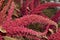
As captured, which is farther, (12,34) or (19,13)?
(19,13)

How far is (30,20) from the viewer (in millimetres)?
660

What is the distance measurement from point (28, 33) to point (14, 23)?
0.19 feet

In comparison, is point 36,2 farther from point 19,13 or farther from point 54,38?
point 54,38

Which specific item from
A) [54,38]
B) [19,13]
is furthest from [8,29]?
[19,13]

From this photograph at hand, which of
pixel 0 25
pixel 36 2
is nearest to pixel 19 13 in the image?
pixel 36 2

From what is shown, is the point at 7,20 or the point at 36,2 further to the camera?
the point at 36,2

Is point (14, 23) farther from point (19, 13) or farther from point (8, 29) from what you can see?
point (19, 13)

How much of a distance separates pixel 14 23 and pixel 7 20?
0.03m

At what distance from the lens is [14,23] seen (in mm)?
668

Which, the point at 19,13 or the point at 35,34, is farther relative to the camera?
the point at 19,13

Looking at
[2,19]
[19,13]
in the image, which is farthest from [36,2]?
[2,19]

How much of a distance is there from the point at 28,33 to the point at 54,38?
0.27 feet

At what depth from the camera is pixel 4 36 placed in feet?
2.30

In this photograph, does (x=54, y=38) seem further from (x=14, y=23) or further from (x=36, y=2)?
(x=36, y=2)
